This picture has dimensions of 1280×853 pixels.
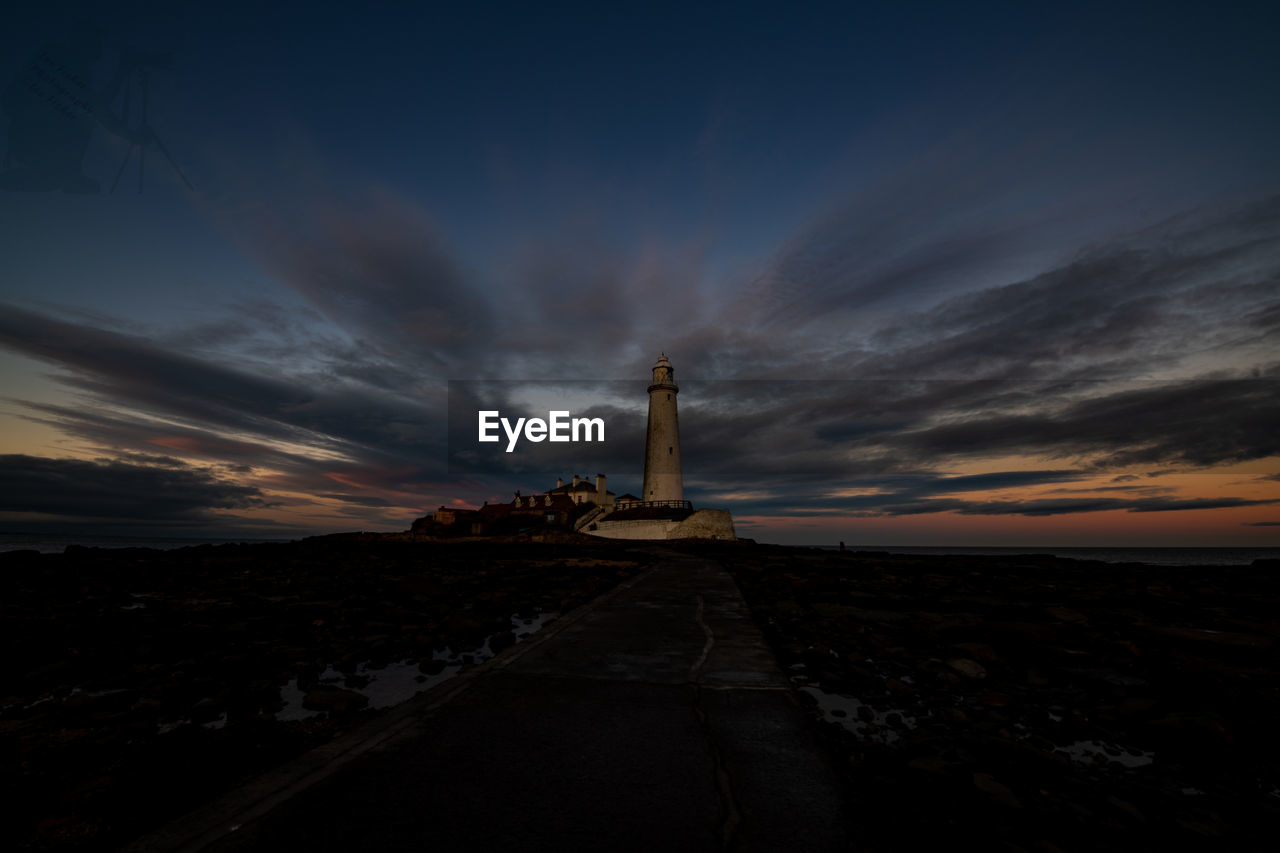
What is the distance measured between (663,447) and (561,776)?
42.1m

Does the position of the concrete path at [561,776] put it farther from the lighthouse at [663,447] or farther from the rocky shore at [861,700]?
the lighthouse at [663,447]

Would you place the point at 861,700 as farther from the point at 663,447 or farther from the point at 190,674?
the point at 663,447

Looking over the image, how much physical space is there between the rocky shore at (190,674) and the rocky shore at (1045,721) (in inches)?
153

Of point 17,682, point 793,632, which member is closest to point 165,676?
point 17,682

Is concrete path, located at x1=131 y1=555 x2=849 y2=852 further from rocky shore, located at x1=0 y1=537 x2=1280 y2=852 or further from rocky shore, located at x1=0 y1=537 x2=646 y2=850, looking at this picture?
rocky shore, located at x1=0 y1=537 x2=646 y2=850

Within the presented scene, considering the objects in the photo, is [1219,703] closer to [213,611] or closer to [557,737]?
[557,737]

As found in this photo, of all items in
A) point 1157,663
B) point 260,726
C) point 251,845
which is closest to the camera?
point 251,845

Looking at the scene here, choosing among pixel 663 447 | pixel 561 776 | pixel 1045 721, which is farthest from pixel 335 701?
pixel 663 447

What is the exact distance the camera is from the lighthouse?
44.6 metres

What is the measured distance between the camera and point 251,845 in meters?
2.21

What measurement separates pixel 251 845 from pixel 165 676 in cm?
520

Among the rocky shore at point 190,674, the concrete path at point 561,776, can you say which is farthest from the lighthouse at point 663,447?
the concrete path at point 561,776

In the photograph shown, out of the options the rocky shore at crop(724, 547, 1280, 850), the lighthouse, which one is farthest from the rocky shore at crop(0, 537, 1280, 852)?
the lighthouse

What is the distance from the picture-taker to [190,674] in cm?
595
